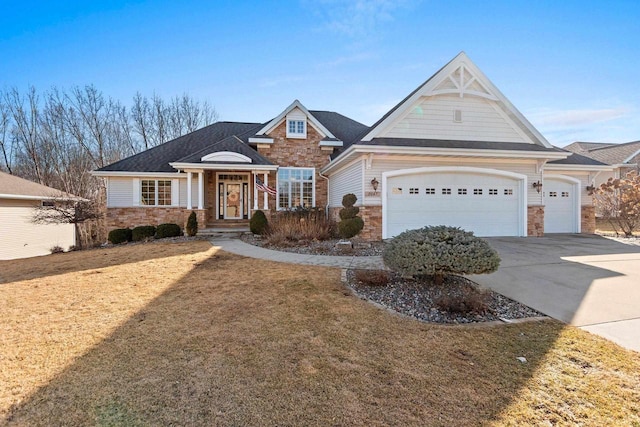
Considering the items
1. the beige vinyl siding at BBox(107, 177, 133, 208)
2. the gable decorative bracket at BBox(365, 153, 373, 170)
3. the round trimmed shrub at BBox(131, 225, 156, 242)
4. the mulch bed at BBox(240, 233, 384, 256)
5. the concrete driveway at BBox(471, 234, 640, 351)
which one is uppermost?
the gable decorative bracket at BBox(365, 153, 373, 170)

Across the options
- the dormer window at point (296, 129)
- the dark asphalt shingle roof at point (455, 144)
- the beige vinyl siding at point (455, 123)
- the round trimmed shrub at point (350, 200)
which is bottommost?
the round trimmed shrub at point (350, 200)

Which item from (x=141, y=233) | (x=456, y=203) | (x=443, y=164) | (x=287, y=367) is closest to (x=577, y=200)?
(x=456, y=203)

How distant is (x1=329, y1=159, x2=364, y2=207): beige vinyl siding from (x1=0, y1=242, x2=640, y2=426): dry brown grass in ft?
22.7

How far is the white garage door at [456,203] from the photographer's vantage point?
11.1 m

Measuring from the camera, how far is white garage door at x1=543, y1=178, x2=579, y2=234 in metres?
13.5

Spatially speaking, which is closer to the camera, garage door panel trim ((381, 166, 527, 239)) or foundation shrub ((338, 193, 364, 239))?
foundation shrub ((338, 193, 364, 239))

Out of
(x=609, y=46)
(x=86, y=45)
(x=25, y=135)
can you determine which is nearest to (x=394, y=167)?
(x=609, y=46)

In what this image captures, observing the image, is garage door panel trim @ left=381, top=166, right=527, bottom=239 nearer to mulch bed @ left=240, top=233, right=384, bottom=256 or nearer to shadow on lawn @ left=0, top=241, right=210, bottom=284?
mulch bed @ left=240, top=233, right=384, bottom=256

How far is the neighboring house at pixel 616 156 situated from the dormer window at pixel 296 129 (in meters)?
20.5

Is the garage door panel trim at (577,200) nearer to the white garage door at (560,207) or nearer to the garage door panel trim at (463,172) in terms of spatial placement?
the white garage door at (560,207)

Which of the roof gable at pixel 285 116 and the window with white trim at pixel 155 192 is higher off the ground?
the roof gable at pixel 285 116

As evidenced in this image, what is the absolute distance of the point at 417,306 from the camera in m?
4.61

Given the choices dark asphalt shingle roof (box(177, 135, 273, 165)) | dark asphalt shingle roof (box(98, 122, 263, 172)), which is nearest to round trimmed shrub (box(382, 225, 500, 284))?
dark asphalt shingle roof (box(177, 135, 273, 165))

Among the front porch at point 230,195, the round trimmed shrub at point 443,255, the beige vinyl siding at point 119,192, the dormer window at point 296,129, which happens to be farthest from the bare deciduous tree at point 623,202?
the beige vinyl siding at point 119,192
